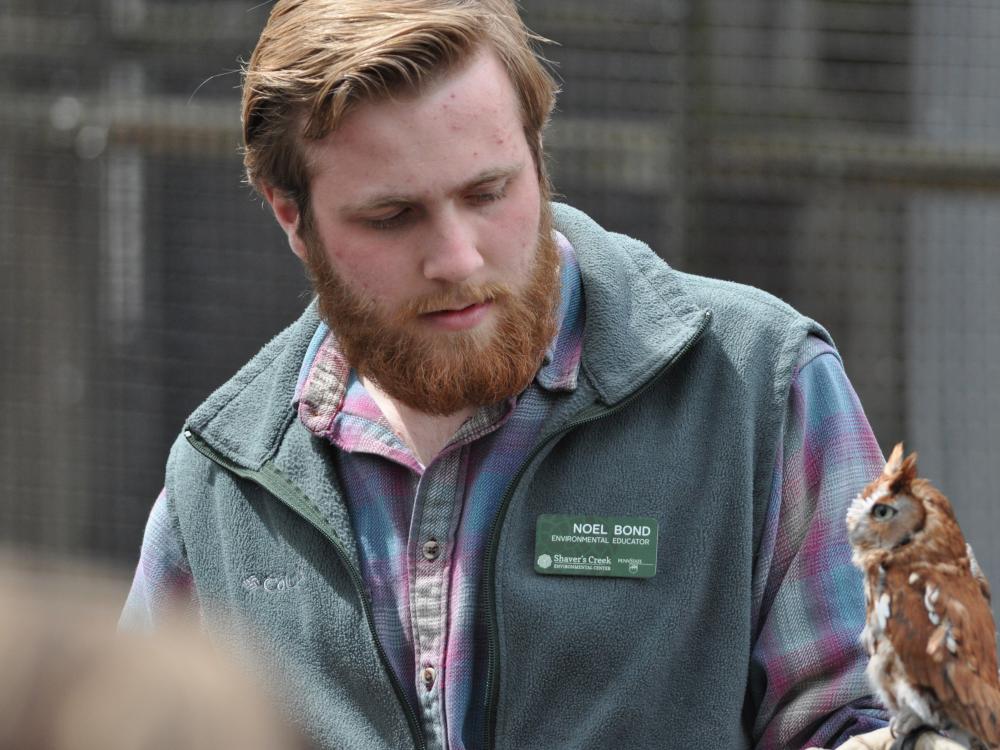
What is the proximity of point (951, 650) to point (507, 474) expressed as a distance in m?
0.65

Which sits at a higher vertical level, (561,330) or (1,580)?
(1,580)

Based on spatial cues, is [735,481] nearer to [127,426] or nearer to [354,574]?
[354,574]

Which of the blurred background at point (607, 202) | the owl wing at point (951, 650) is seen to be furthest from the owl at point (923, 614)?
the blurred background at point (607, 202)

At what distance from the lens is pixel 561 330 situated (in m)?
2.30

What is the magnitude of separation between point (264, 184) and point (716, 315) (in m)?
0.73

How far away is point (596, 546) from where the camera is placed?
216 centimetres

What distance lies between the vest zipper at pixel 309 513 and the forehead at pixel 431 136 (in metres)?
0.42

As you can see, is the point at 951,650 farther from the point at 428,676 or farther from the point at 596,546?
the point at 428,676

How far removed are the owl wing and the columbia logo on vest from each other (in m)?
0.84

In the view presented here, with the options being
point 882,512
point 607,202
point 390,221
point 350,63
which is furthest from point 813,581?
point 607,202

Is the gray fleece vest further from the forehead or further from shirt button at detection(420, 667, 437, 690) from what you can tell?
the forehead

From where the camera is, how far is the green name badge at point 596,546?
215cm

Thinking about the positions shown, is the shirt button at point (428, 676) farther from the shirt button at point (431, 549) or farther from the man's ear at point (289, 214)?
the man's ear at point (289, 214)

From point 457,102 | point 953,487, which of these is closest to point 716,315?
point 457,102
